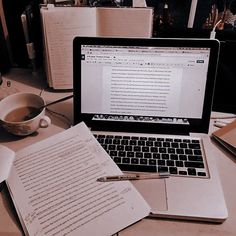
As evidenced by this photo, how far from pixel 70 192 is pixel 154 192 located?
0.18 m

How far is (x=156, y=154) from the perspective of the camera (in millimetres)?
723

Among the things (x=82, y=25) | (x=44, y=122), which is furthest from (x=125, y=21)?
(x=44, y=122)

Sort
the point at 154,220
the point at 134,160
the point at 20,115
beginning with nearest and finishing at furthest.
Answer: the point at 154,220, the point at 134,160, the point at 20,115

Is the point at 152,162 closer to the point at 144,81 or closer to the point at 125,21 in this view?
the point at 144,81

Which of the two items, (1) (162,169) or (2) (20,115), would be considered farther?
(2) (20,115)

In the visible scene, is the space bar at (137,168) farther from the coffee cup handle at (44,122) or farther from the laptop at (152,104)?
the coffee cup handle at (44,122)

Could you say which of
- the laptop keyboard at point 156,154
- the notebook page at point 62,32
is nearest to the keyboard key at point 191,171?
the laptop keyboard at point 156,154

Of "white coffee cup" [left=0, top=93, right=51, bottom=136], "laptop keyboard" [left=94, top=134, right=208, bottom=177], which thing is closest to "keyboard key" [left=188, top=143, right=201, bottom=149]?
"laptop keyboard" [left=94, top=134, right=208, bottom=177]

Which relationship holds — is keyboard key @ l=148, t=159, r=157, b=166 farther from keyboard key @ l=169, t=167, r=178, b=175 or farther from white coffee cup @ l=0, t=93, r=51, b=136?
white coffee cup @ l=0, t=93, r=51, b=136

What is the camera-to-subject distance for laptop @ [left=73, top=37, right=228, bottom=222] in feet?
2.28

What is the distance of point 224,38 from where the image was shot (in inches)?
32.9

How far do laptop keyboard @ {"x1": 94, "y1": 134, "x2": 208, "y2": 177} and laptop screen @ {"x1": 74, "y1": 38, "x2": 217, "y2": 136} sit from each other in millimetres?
52

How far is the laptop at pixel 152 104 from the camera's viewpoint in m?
0.70

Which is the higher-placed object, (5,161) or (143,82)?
(143,82)
